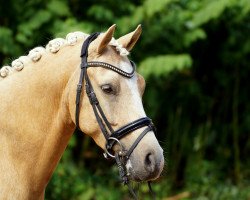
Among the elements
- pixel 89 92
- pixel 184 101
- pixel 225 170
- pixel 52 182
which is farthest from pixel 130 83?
pixel 225 170

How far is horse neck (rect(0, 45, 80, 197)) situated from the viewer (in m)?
3.97

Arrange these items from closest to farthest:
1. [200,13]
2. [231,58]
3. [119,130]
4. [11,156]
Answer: [119,130], [11,156], [200,13], [231,58]

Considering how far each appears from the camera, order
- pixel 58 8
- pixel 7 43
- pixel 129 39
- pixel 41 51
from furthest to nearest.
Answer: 1. pixel 58 8
2. pixel 7 43
3. pixel 41 51
4. pixel 129 39

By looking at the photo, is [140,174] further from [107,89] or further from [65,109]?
[65,109]

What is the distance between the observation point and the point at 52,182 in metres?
7.65

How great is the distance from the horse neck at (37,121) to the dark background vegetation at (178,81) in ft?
12.1

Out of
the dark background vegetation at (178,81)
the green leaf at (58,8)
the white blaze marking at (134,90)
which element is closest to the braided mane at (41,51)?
the white blaze marking at (134,90)

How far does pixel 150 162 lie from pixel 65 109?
67 cm

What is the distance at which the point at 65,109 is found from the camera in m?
3.95

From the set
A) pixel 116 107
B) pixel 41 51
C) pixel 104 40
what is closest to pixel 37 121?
pixel 41 51

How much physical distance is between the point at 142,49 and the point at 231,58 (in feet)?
5.06

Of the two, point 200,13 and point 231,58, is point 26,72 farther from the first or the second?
point 231,58

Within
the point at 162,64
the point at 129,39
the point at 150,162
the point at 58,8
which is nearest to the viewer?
the point at 150,162

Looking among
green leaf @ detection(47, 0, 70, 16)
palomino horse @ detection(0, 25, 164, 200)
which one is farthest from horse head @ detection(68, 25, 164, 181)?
green leaf @ detection(47, 0, 70, 16)
